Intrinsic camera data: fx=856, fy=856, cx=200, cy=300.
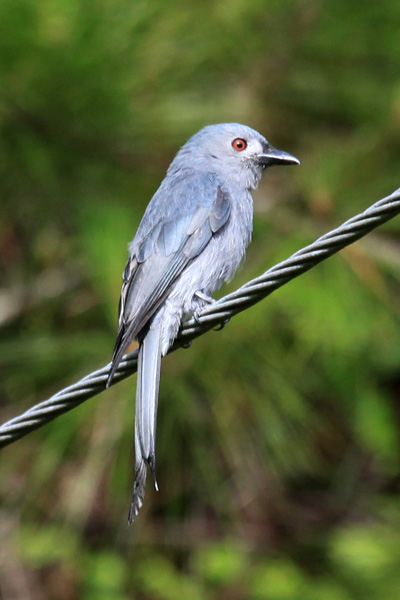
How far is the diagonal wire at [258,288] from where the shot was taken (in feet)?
9.20

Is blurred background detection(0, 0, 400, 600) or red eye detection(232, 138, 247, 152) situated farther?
blurred background detection(0, 0, 400, 600)

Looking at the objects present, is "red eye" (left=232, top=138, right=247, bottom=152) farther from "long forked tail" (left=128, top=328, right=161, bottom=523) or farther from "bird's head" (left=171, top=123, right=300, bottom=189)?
"long forked tail" (left=128, top=328, right=161, bottom=523)

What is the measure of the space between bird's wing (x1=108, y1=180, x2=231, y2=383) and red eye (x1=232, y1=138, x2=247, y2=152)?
508mm

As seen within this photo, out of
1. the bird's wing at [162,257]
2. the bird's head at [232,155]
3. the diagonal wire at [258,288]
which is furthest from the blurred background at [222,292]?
the diagonal wire at [258,288]

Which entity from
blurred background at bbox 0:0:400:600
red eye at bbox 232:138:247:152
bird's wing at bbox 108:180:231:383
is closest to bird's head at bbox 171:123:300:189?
red eye at bbox 232:138:247:152

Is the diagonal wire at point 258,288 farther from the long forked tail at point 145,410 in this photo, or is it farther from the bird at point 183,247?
the long forked tail at point 145,410

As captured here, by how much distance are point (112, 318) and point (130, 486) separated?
1.85 meters

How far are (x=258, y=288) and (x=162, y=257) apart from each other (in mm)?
1082

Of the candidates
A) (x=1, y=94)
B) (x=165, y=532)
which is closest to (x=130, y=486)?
(x=165, y=532)

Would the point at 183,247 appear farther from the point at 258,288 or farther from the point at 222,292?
the point at 222,292

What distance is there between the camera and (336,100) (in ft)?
21.9

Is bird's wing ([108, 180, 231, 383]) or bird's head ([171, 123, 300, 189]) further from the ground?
bird's head ([171, 123, 300, 189])

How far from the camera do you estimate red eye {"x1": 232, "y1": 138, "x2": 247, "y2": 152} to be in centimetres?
475

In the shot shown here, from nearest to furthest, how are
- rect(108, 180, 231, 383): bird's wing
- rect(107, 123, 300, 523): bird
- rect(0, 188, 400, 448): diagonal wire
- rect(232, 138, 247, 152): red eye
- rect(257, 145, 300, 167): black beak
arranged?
rect(0, 188, 400, 448): diagonal wire, rect(107, 123, 300, 523): bird, rect(108, 180, 231, 383): bird's wing, rect(257, 145, 300, 167): black beak, rect(232, 138, 247, 152): red eye
